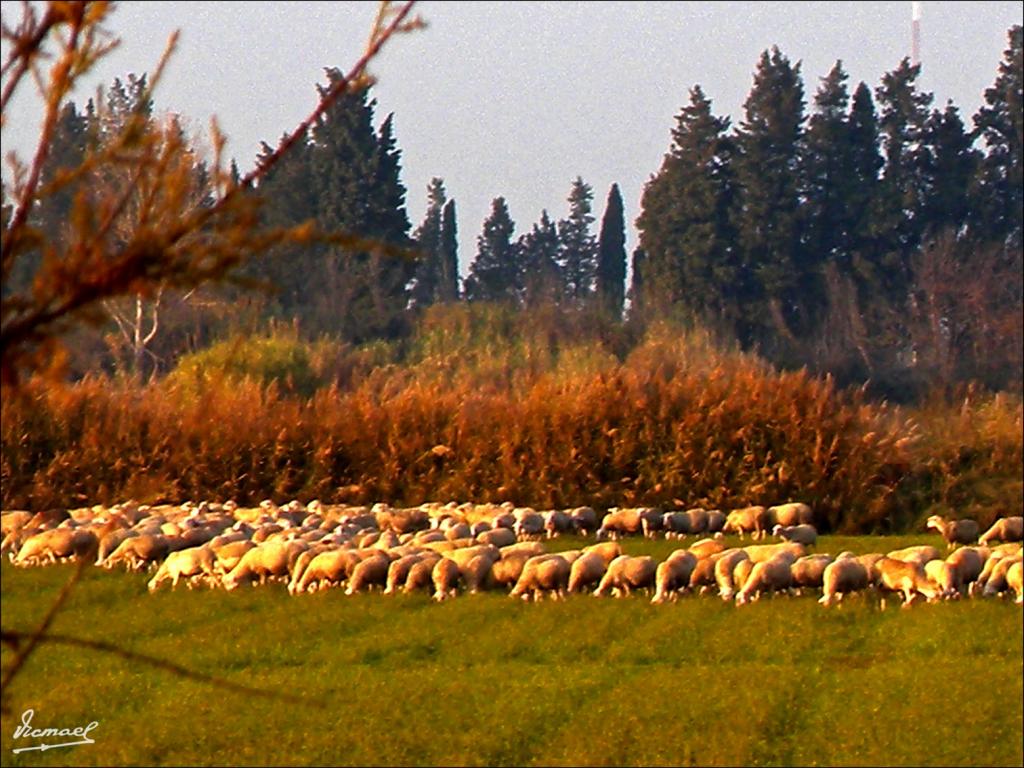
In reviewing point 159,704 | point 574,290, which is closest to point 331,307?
point 574,290

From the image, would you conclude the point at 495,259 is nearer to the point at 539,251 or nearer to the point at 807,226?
the point at 539,251

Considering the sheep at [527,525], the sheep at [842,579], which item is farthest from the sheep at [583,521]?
the sheep at [842,579]

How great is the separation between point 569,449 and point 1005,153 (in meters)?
38.7

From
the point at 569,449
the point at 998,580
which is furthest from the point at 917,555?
the point at 569,449

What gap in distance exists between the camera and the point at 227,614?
511 inches

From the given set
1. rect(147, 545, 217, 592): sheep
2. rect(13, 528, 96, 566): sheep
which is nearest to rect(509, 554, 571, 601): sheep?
rect(147, 545, 217, 592): sheep

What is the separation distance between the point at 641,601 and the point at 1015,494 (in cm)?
951

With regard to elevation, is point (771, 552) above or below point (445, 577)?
above

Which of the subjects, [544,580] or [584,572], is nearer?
[544,580]

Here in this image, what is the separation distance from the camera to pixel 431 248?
6875 centimetres

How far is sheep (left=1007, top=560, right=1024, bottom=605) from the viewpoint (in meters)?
12.4

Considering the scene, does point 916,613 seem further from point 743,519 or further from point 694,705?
point 743,519

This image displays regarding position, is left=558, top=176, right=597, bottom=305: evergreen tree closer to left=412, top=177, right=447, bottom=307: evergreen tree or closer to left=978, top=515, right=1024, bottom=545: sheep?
left=412, top=177, right=447, bottom=307: evergreen tree

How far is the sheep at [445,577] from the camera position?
43.9 feet
